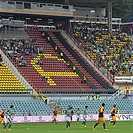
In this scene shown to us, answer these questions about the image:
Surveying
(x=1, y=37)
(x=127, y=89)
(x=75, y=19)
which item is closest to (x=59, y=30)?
(x=75, y=19)

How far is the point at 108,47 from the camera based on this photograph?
69.2m

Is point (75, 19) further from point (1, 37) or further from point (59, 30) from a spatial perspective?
point (1, 37)

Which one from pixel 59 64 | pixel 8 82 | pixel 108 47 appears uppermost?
pixel 108 47

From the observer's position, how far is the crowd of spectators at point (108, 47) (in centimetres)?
6450

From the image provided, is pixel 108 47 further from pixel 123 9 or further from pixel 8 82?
pixel 123 9

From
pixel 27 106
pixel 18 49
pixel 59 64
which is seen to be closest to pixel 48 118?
pixel 27 106

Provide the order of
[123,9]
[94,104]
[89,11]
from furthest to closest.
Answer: [123,9], [89,11], [94,104]

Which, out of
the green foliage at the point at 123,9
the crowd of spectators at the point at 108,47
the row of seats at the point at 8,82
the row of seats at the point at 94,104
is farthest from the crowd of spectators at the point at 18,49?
the green foliage at the point at 123,9

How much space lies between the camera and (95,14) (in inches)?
3051

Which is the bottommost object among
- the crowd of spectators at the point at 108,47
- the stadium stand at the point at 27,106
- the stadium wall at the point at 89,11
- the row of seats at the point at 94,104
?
the row of seats at the point at 94,104

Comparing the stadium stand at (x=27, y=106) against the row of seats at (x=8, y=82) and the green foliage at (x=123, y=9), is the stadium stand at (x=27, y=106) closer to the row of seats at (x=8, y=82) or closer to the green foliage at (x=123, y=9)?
the row of seats at (x=8, y=82)

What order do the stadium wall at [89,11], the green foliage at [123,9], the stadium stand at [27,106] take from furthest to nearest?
the green foliage at [123,9], the stadium wall at [89,11], the stadium stand at [27,106]

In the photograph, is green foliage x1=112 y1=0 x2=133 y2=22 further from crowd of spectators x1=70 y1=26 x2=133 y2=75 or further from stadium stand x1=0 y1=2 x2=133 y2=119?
stadium stand x1=0 y1=2 x2=133 y2=119

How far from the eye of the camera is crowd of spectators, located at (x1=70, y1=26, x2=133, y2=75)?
6450 centimetres
